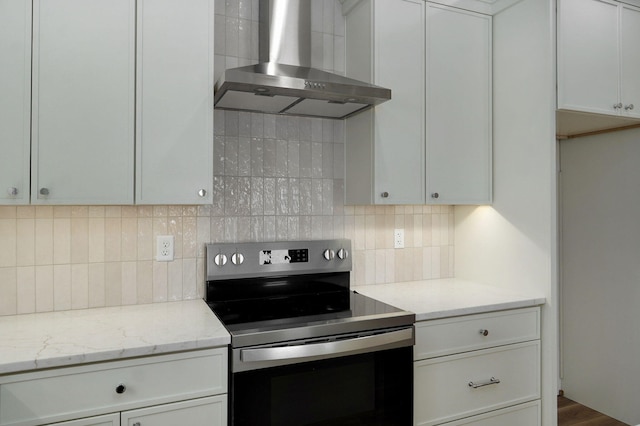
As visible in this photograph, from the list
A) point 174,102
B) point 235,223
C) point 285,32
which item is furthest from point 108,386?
point 285,32

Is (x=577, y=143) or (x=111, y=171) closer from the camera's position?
(x=111, y=171)


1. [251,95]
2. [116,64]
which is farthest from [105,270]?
[251,95]

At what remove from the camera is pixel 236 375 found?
5.08 feet

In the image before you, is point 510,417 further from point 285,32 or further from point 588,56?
point 285,32

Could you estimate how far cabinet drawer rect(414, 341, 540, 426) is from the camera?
194 centimetres

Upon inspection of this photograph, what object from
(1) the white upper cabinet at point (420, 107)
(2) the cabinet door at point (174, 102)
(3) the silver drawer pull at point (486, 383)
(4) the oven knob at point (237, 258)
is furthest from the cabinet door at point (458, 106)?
(2) the cabinet door at point (174, 102)

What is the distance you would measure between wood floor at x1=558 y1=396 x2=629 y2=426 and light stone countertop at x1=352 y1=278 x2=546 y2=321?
107cm

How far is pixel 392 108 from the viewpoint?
221 cm

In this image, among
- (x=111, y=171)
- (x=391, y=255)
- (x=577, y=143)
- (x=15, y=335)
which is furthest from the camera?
(x=577, y=143)

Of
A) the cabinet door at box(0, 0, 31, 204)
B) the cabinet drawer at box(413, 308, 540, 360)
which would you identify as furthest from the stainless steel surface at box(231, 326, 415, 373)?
the cabinet door at box(0, 0, 31, 204)

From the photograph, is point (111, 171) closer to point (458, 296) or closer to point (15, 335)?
point (15, 335)

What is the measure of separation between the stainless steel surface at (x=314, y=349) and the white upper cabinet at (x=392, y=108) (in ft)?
2.24

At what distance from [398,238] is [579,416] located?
161 centimetres

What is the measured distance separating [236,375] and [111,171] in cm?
89
